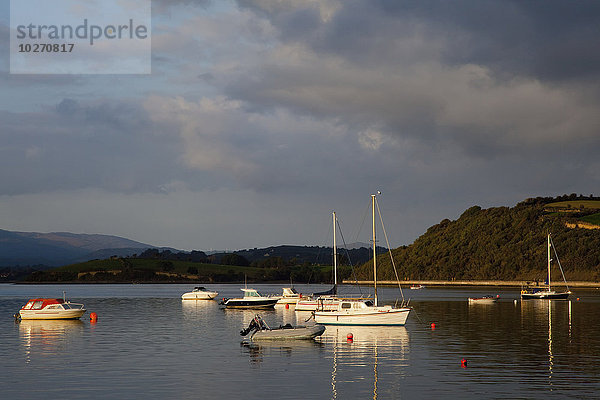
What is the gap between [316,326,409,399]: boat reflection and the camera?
40.3 metres

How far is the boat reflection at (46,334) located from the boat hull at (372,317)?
24.7 metres

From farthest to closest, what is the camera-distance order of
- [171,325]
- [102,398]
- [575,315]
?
[575,315] < [171,325] < [102,398]

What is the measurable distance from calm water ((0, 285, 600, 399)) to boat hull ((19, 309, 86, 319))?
7.54m

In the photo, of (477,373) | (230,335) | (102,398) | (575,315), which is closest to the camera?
(102,398)

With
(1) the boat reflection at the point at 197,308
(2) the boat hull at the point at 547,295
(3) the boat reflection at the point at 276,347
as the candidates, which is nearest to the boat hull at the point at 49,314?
(1) the boat reflection at the point at 197,308

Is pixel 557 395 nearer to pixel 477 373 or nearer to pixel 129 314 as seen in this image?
pixel 477 373

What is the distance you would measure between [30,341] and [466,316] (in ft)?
176

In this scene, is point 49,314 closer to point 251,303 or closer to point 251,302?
point 251,302

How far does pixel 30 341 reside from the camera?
201 feet

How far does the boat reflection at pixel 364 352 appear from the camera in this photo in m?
40.3

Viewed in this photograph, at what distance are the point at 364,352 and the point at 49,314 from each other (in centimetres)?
4754

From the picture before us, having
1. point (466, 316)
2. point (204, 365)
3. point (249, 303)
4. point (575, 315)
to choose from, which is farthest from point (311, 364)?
point (249, 303)

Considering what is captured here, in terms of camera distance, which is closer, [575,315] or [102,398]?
[102,398]

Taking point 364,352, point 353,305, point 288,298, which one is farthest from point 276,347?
point 288,298
